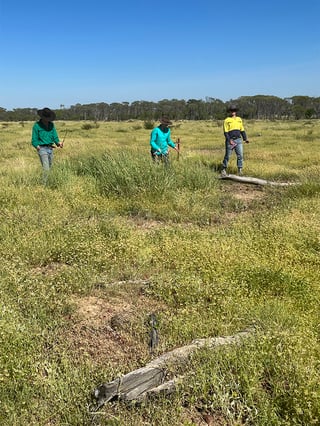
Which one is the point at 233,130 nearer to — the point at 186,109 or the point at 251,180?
the point at 251,180

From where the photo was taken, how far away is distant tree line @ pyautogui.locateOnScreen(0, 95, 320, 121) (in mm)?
99750

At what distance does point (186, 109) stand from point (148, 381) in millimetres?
104498

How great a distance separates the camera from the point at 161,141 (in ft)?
31.1

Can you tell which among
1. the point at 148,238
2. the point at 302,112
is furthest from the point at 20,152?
the point at 302,112

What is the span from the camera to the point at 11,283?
13.8 ft

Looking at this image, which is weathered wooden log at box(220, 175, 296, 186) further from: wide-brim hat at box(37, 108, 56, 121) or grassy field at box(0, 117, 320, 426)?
wide-brim hat at box(37, 108, 56, 121)

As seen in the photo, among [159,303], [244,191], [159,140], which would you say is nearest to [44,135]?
[159,140]

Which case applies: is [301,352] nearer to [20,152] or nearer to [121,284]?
[121,284]

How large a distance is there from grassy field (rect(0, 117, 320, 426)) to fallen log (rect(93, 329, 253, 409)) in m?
0.07

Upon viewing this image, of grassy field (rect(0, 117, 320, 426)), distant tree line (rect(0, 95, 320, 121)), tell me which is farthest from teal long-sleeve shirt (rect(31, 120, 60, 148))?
distant tree line (rect(0, 95, 320, 121))

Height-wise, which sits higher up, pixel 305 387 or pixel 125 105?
pixel 125 105

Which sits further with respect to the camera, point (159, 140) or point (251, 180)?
point (251, 180)

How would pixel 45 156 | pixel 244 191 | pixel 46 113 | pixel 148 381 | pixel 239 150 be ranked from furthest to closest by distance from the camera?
pixel 239 150
pixel 244 191
pixel 45 156
pixel 46 113
pixel 148 381

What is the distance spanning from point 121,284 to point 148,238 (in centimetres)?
154
